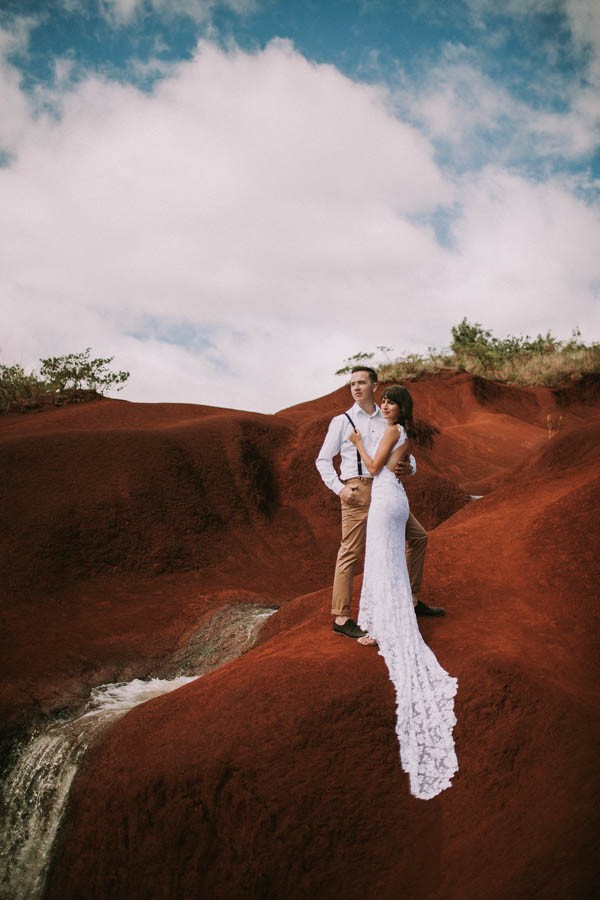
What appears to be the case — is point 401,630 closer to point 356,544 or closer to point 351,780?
point 356,544

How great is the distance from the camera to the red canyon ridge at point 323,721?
2895 mm

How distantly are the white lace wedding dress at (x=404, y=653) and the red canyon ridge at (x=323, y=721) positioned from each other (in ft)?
0.31

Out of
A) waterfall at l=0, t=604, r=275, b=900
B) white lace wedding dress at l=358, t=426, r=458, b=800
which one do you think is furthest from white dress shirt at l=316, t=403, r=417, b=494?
waterfall at l=0, t=604, r=275, b=900

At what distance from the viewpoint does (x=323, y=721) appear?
3.43m

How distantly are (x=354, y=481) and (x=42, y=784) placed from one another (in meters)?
3.66

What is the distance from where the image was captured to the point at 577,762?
292 cm

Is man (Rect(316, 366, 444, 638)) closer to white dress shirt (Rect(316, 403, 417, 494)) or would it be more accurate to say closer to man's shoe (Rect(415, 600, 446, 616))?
white dress shirt (Rect(316, 403, 417, 494))

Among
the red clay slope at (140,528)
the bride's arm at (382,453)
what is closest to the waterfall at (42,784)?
the red clay slope at (140,528)

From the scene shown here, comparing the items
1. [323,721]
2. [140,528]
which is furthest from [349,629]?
[140,528]

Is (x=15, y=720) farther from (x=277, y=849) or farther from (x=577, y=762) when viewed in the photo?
(x=577, y=762)

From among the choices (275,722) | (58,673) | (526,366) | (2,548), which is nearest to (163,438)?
(2,548)

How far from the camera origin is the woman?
10.4 ft

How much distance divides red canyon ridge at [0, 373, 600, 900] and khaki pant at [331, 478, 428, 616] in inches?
12.6

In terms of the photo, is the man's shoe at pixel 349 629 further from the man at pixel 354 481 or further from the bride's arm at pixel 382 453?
the bride's arm at pixel 382 453
